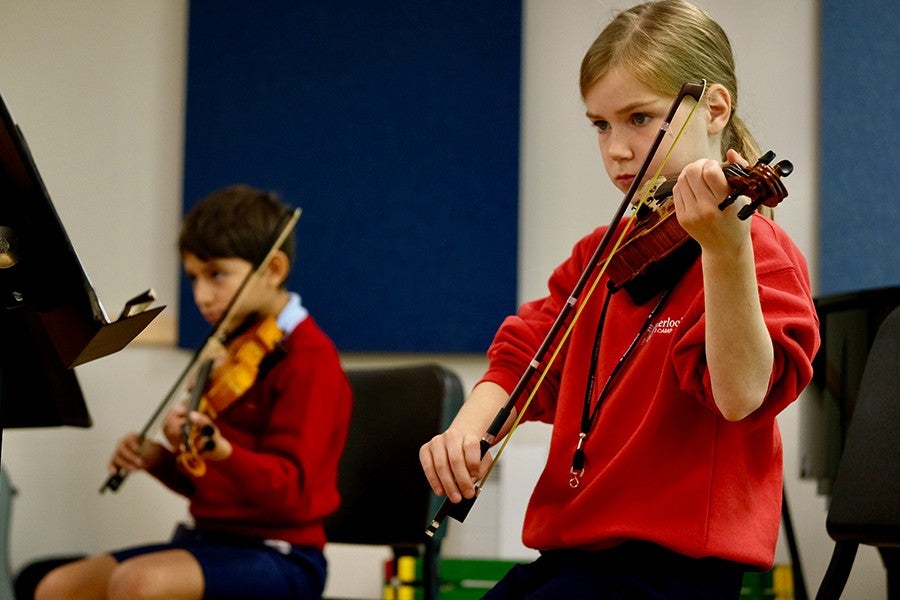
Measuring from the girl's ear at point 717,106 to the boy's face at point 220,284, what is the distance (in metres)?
1.26

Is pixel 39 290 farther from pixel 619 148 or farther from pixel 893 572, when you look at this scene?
pixel 893 572

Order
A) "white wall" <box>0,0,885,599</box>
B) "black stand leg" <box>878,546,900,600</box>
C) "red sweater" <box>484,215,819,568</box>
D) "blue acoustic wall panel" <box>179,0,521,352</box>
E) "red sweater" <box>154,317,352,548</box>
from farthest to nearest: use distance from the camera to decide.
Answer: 1. "blue acoustic wall panel" <box>179,0,521,352</box>
2. "white wall" <box>0,0,885,599</box>
3. "black stand leg" <box>878,546,900,600</box>
4. "red sweater" <box>154,317,352,548</box>
5. "red sweater" <box>484,215,819,568</box>

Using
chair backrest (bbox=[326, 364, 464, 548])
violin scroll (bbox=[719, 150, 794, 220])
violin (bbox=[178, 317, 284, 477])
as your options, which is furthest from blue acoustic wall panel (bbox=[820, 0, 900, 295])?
violin scroll (bbox=[719, 150, 794, 220])

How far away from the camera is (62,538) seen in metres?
3.49

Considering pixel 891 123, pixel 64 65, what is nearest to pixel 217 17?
pixel 64 65

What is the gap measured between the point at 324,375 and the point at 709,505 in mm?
1185

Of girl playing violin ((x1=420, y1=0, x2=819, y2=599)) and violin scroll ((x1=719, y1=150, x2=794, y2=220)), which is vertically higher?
violin scroll ((x1=719, y1=150, x2=794, y2=220))

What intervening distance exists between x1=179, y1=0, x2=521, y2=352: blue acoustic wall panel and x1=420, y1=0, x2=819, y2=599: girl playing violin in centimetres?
191

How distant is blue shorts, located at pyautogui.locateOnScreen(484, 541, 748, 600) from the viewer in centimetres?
113

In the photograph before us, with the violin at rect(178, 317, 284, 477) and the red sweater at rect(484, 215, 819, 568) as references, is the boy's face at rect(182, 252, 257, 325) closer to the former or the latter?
the violin at rect(178, 317, 284, 477)

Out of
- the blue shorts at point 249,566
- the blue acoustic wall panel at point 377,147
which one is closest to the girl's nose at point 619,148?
the blue shorts at point 249,566

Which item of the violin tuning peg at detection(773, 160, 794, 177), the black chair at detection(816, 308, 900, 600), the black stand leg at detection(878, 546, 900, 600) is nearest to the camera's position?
the violin tuning peg at detection(773, 160, 794, 177)

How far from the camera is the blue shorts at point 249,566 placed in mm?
1909

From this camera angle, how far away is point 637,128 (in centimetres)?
125
